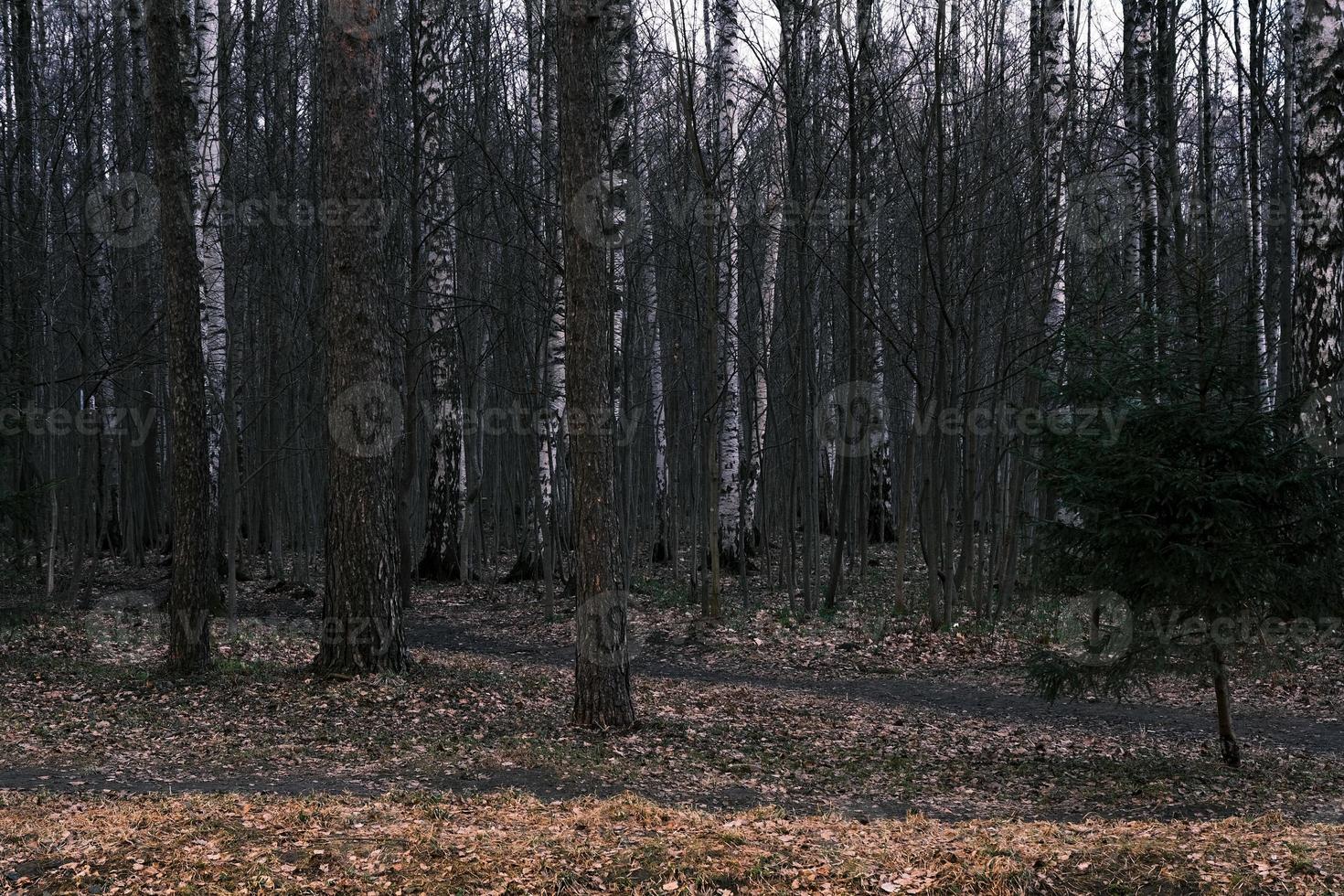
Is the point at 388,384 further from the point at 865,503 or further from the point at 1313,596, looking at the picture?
the point at 865,503

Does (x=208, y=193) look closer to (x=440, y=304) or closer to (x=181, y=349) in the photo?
(x=440, y=304)

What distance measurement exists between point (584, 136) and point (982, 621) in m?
9.40

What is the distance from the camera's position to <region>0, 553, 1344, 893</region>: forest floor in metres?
4.84

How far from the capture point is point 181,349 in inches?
377

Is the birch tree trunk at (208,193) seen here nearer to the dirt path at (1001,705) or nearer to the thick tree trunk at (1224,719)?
the dirt path at (1001,705)

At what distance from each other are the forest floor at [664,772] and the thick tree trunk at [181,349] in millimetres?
749

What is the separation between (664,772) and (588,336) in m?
3.20

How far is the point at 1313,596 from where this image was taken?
7.32m

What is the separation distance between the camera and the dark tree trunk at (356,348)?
30.7ft

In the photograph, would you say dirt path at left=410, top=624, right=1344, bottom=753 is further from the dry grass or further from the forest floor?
the dry grass

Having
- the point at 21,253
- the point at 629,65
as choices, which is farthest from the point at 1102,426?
the point at 21,253

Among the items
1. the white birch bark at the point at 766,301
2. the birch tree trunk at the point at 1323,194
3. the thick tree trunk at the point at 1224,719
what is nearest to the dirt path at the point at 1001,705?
the thick tree trunk at the point at 1224,719

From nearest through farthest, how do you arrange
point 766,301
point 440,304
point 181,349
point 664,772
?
point 664,772 < point 181,349 < point 440,304 < point 766,301

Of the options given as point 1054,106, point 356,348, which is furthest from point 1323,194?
point 356,348
